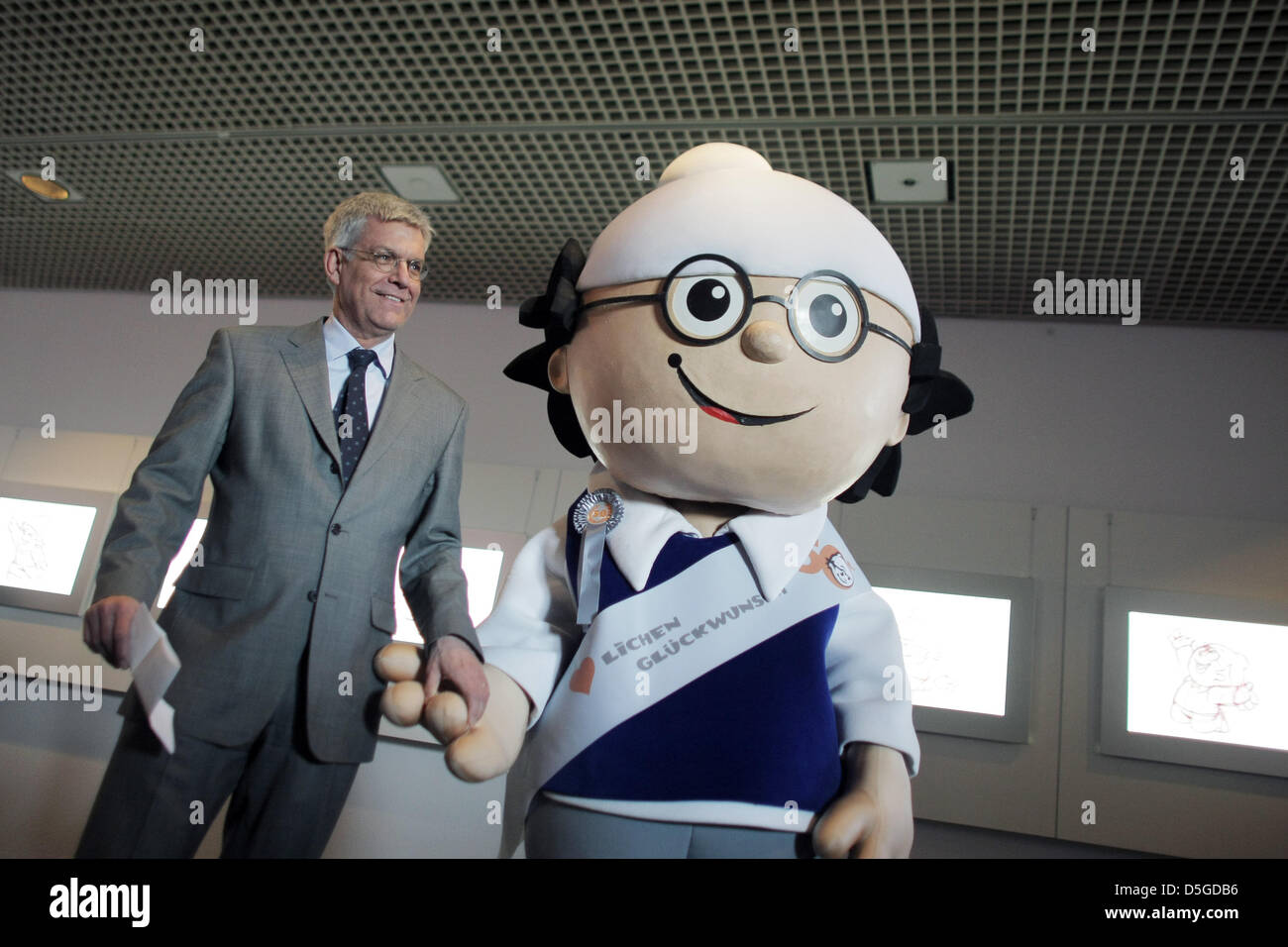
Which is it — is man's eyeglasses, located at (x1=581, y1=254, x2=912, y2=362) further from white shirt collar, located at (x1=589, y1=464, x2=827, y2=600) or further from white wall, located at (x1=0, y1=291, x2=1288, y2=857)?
white wall, located at (x1=0, y1=291, x2=1288, y2=857)

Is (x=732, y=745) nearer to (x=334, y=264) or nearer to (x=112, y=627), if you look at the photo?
(x=112, y=627)

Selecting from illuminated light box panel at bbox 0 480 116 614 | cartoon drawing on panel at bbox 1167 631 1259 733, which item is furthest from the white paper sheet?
illuminated light box panel at bbox 0 480 116 614

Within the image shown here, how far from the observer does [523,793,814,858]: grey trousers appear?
89 centimetres

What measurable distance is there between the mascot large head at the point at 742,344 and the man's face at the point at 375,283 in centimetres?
28

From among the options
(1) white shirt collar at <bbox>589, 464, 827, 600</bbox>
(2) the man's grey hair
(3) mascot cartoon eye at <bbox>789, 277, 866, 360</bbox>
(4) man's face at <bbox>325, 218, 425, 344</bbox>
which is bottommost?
(1) white shirt collar at <bbox>589, 464, 827, 600</bbox>

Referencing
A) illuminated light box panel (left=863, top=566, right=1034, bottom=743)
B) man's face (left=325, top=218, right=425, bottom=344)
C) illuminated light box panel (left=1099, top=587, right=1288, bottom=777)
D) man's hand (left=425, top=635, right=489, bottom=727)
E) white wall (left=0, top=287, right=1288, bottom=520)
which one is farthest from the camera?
white wall (left=0, top=287, right=1288, bottom=520)

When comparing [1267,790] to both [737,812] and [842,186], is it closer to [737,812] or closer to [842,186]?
[842,186]

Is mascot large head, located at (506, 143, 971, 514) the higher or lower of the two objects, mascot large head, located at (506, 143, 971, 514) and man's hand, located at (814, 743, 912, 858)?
the higher

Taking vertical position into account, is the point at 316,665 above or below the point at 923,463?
below

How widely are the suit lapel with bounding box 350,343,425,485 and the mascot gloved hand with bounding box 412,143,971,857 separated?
0.81 feet

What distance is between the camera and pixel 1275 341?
116 inches

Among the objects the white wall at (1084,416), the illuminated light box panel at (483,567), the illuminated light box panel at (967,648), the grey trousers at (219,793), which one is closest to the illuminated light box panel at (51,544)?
the illuminated light box panel at (483,567)
